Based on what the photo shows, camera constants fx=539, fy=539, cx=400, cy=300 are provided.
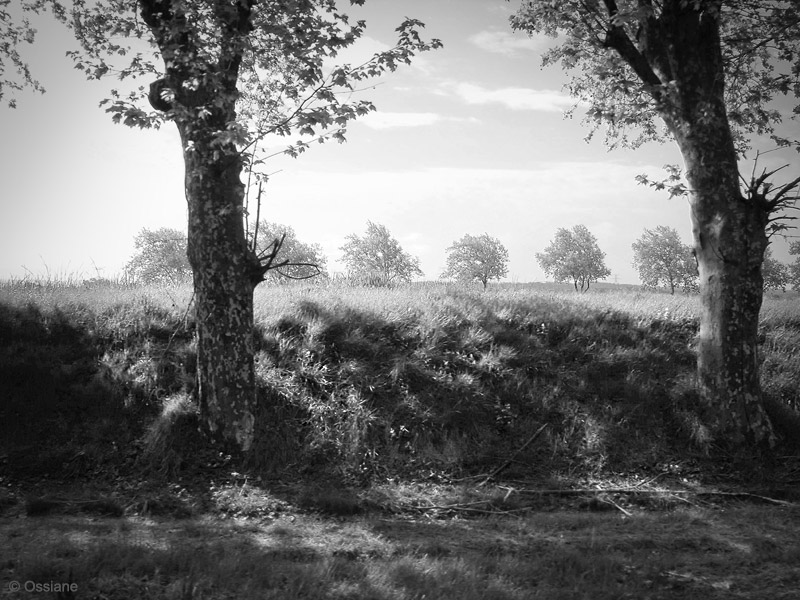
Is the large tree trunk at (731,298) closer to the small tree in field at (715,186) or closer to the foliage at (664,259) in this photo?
the small tree in field at (715,186)

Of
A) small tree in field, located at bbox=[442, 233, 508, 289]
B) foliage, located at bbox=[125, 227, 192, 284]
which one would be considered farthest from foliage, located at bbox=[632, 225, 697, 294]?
foliage, located at bbox=[125, 227, 192, 284]

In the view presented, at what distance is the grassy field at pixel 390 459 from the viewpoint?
19.3 ft

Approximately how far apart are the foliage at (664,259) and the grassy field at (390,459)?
56.0 meters

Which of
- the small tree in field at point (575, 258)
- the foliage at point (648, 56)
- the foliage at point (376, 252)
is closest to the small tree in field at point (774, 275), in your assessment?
the small tree in field at point (575, 258)

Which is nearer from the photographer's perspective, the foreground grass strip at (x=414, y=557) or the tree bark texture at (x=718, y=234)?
the foreground grass strip at (x=414, y=557)

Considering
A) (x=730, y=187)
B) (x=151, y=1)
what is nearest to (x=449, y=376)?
(x=730, y=187)

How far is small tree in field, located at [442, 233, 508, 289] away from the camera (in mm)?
69750

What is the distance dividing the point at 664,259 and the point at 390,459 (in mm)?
66341

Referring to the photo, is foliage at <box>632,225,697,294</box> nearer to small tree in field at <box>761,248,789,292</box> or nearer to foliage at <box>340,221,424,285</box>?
small tree in field at <box>761,248,789,292</box>

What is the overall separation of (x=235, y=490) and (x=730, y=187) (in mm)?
10679

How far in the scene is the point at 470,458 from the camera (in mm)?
9594

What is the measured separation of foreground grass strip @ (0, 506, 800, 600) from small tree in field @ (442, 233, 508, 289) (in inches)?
2443

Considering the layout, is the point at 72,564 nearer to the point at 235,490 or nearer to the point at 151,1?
the point at 235,490

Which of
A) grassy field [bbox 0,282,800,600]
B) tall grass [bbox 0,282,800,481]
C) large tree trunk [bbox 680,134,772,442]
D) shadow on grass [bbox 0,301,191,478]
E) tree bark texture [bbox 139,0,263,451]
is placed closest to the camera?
grassy field [bbox 0,282,800,600]
